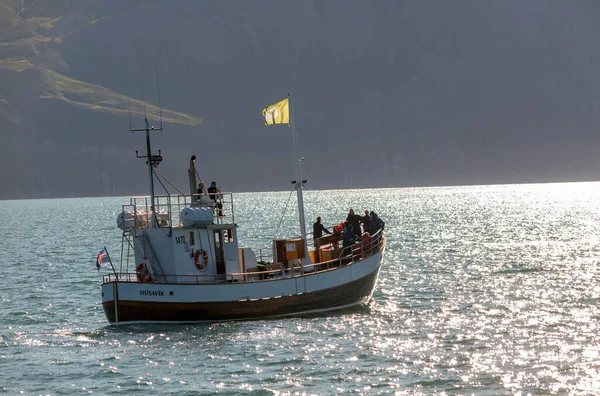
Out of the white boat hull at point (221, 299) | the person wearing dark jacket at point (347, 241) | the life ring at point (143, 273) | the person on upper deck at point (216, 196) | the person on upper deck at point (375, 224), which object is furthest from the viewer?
the person on upper deck at point (375, 224)

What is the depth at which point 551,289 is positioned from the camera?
1628 inches

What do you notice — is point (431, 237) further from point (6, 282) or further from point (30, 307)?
point (30, 307)

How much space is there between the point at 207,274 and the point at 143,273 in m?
2.43

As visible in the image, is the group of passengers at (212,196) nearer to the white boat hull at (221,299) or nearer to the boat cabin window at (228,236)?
the boat cabin window at (228,236)

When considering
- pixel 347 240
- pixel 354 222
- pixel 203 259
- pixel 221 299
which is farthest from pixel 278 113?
pixel 221 299

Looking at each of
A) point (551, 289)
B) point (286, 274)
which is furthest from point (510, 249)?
point (286, 274)

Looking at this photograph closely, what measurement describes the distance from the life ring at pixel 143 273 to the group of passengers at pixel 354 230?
25.5 ft

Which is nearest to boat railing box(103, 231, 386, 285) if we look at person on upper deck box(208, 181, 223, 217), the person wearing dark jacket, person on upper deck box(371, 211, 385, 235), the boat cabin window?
the person wearing dark jacket

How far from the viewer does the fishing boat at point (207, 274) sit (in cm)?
3212

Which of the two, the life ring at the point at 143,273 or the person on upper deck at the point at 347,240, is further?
the person on upper deck at the point at 347,240

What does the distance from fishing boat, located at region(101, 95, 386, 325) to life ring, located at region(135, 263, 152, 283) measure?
4cm

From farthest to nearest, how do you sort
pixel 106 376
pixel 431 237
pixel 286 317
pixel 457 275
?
pixel 431 237 → pixel 457 275 → pixel 286 317 → pixel 106 376

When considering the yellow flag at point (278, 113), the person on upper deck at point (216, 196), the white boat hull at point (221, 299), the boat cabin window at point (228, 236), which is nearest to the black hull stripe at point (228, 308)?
the white boat hull at point (221, 299)

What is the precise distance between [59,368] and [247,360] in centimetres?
573
